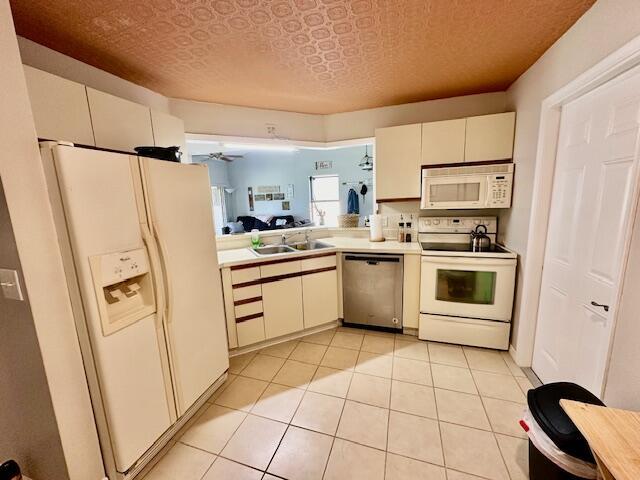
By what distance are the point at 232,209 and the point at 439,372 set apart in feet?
23.4

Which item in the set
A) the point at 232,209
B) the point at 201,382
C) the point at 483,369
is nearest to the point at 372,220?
the point at 483,369

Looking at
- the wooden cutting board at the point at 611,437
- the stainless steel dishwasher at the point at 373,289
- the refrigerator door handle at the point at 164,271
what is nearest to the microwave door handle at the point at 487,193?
the stainless steel dishwasher at the point at 373,289

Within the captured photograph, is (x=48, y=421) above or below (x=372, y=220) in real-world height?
below

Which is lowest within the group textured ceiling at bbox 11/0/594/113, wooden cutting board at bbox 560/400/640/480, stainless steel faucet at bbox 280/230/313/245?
wooden cutting board at bbox 560/400/640/480

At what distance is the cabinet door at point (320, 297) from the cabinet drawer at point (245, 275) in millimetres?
497

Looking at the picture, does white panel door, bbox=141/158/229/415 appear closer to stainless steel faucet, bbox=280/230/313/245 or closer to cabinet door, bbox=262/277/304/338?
cabinet door, bbox=262/277/304/338

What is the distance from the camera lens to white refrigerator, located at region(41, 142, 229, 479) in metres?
1.14

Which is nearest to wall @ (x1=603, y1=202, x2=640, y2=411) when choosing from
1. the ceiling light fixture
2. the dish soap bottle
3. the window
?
the dish soap bottle

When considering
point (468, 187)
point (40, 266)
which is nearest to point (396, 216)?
point (468, 187)

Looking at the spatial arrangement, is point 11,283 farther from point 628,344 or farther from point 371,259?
point 628,344

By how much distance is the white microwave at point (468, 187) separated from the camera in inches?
93.4

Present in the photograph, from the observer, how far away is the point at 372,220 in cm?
302

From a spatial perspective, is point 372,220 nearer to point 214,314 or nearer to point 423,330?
point 423,330

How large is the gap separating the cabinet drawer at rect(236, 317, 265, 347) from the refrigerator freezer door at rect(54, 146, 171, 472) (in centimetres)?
94
